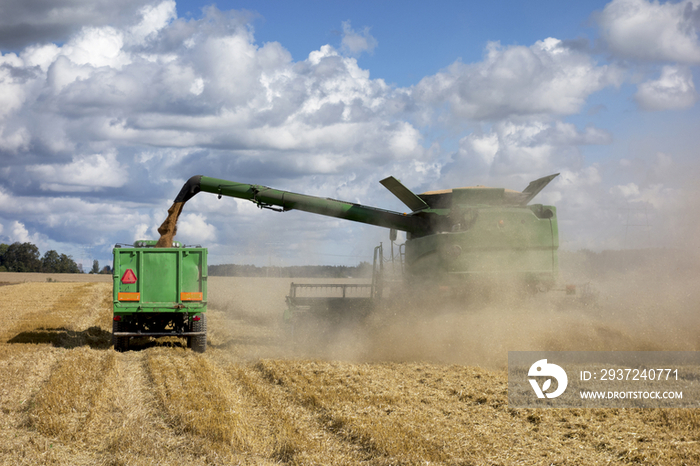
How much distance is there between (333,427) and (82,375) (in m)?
5.13

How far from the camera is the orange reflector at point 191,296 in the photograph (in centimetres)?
1290

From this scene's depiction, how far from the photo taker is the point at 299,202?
13.9 meters

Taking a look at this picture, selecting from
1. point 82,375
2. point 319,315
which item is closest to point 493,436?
point 82,375

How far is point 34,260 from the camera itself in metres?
125

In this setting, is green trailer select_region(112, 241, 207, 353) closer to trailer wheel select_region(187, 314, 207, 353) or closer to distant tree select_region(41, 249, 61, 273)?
trailer wheel select_region(187, 314, 207, 353)

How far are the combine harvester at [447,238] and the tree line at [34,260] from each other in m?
127

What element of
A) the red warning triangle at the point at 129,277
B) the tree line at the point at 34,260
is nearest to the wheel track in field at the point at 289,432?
the red warning triangle at the point at 129,277

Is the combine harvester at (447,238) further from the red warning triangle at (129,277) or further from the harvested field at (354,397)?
the red warning triangle at (129,277)

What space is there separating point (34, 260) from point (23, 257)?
233cm

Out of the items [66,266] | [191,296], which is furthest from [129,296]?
[66,266]

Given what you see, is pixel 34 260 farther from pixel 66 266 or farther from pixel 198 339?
pixel 198 339

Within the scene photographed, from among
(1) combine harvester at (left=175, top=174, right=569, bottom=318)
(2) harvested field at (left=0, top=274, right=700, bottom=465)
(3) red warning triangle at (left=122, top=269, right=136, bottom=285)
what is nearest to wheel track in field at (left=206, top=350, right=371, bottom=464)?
(2) harvested field at (left=0, top=274, right=700, bottom=465)

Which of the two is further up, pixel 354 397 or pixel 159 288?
pixel 159 288

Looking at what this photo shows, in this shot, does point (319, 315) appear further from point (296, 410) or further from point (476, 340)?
point (296, 410)
